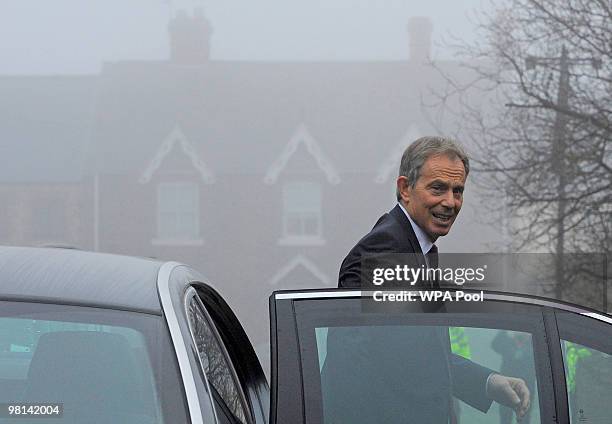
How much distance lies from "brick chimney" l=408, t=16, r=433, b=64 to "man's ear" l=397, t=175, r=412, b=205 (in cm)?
2067

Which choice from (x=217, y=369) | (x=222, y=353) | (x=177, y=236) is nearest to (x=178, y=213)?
(x=177, y=236)

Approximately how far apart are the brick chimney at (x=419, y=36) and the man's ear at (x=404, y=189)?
20672 mm

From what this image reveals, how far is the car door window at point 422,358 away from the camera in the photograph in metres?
2.62

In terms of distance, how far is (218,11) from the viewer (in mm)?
27016

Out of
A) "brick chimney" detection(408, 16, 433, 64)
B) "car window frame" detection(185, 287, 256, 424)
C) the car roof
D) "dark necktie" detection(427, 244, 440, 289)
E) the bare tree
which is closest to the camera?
the car roof

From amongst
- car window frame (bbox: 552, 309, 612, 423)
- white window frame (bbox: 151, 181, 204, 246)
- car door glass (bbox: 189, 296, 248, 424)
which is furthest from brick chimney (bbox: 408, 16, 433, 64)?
car window frame (bbox: 552, 309, 612, 423)

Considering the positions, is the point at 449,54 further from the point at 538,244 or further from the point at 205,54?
the point at 205,54

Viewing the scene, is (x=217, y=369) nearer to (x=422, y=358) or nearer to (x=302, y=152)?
(x=422, y=358)

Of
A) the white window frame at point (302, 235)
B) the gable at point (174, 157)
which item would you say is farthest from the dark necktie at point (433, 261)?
the gable at point (174, 157)

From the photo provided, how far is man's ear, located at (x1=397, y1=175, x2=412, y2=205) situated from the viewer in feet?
9.81

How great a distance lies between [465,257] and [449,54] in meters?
14.4

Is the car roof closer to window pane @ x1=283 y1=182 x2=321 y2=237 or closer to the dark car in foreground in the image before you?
the dark car in foreground

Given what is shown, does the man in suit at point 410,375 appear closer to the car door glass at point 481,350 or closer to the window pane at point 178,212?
the car door glass at point 481,350

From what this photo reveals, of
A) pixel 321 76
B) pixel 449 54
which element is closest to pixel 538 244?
pixel 449 54
